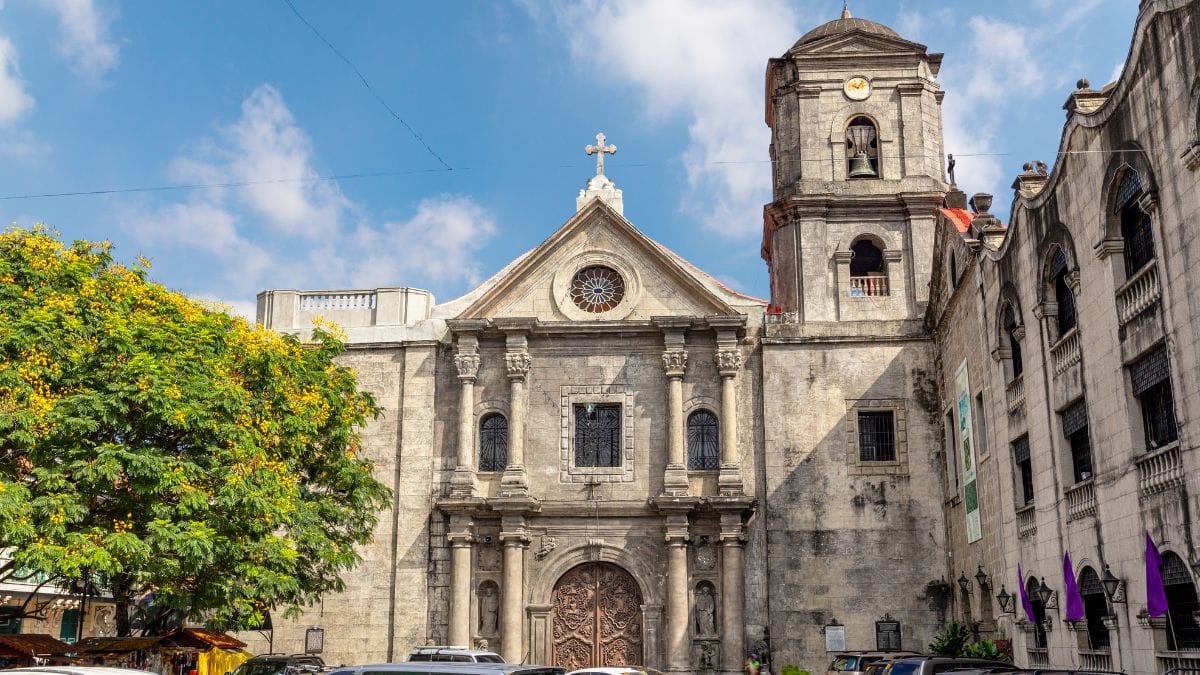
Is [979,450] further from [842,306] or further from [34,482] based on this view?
[34,482]

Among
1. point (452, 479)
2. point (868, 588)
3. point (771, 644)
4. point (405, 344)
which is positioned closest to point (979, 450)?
point (868, 588)

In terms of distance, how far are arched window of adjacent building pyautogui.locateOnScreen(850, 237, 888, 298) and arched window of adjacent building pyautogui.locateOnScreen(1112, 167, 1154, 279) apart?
12.9 metres

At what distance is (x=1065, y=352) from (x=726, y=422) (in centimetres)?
1063

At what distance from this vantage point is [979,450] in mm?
23328

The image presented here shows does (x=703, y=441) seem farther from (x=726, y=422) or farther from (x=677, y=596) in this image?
(x=677, y=596)

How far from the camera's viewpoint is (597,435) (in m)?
28.5

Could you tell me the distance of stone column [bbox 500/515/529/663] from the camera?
26.6 meters

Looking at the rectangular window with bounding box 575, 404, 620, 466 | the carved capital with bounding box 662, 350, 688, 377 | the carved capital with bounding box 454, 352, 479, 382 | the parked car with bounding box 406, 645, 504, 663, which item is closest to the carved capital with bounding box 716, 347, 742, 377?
the carved capital with bounding box 662, 350, 688, 377

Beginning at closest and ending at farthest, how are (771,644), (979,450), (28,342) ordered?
(28,342) → (979,450) → (771,644)

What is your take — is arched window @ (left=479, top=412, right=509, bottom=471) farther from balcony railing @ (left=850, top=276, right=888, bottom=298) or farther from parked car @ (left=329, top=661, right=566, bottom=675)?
parked car @ (left=329, top=661, right=566, bottom=675)

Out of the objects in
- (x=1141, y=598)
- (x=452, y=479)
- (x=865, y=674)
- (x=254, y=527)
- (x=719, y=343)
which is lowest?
(x=865, y=674)

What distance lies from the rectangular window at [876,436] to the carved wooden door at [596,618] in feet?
20.9

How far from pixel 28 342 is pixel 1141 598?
52.8 ft

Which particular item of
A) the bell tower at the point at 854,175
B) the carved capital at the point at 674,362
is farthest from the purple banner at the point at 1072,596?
the carved capital at the point at 674,362
